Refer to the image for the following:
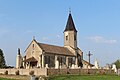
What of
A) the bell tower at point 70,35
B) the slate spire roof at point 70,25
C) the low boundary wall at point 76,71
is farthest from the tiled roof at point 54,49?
the low boundary wall at point 76,71

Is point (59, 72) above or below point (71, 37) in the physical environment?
below

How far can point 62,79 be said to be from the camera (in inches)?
1257

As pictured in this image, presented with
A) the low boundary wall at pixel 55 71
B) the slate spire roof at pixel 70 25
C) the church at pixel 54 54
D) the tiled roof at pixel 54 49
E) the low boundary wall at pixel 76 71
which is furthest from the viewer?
the slate spire roof at pixel 70 25

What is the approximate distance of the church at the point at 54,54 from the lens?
190 feet

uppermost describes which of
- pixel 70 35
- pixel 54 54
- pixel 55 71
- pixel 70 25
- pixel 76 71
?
pixel 70 25

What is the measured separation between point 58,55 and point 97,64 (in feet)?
42.6

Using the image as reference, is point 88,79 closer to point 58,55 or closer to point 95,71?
point 95,71

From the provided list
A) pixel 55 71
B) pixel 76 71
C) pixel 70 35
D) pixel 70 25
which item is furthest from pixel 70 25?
pixel 55 71

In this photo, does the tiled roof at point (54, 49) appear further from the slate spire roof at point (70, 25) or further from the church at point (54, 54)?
the slate spire roof at point (70, 25)

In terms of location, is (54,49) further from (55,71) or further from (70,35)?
(55,71)

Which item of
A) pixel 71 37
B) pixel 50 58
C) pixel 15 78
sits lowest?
pixel 15 78

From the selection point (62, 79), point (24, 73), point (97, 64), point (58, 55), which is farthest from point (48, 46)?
point (62, 79)

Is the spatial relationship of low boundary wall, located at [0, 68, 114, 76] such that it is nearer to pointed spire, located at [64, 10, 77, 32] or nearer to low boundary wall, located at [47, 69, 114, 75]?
low boundary wall, located at [47, 69, 114, 75]

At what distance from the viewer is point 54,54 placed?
61.5m
